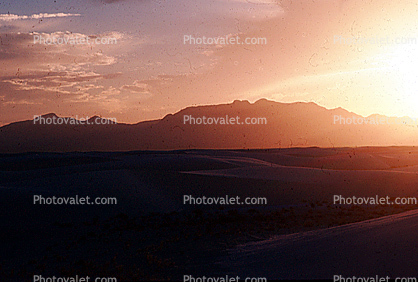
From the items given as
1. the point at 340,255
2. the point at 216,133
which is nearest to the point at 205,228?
the point at 340,255

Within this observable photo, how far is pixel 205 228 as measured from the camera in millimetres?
12828

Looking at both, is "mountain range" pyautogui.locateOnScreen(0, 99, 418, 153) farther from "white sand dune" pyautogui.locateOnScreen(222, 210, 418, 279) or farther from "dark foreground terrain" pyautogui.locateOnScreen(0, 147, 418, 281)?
"white sand dune" pyautogui.locateOnScreen(222, 210, 418, 279)

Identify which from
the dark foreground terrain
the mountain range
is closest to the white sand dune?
the dark foreground terrain

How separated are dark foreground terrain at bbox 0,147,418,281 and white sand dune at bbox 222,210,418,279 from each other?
0.02m

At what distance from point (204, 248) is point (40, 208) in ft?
28.6

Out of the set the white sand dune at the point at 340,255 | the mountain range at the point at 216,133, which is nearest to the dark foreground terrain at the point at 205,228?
the white sand dune at the point at 340,255

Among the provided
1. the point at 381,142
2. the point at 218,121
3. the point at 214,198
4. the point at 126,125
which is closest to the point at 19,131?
the point at 126,125

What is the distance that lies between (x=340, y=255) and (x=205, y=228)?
20.3 ft

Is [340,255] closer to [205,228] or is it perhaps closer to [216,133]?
[205,228]

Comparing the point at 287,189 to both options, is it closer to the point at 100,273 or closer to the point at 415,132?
the point at 100,273

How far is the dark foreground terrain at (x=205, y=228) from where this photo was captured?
7453mm

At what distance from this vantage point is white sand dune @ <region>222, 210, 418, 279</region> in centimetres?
650

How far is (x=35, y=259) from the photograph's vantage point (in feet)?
30.8

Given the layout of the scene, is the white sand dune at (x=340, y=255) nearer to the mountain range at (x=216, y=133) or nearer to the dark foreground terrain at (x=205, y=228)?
the dark foreground terrain at (x=205, y=228)
